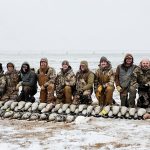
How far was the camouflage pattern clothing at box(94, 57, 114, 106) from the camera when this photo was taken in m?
9.56

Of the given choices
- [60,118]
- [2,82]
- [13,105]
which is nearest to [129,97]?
[60,118]

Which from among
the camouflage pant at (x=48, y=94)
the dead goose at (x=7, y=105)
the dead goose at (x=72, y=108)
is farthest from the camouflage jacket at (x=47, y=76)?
the dead goose at (x=72, y=108)

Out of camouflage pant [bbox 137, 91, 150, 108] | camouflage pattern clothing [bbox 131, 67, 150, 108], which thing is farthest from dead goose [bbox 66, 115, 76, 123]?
camouflage pant [bbox 137, 91, 150, 108]

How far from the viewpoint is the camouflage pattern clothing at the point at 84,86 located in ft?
31.6

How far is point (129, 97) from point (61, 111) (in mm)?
1828

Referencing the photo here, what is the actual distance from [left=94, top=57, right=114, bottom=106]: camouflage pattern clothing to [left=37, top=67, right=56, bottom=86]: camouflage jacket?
1.21 meters

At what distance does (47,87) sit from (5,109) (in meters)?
1.32

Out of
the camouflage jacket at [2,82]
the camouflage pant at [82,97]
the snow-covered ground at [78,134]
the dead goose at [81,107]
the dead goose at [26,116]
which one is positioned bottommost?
the snow-covered ground at [78,134]

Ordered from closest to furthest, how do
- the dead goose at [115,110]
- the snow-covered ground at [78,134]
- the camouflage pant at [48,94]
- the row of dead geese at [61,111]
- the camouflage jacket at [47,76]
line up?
the snow-covered ground at [78,134]
the row of dead geese at [61,111]
the dead goose at [115,110]
the camouflage pant at [48,94]
the camouflage jacket at [47,76]

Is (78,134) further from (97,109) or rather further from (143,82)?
(143,82)

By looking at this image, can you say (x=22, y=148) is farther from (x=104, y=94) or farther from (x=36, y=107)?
(x=104, y=94)

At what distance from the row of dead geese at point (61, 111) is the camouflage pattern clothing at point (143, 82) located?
20.3 inches

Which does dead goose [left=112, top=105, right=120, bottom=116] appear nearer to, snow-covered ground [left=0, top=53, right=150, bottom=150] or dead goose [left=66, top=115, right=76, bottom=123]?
snow-covered ground [left=0, top=53, right=150, bottom=150]

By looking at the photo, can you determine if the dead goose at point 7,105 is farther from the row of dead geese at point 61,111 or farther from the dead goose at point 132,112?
the dead goose at point 132,112
